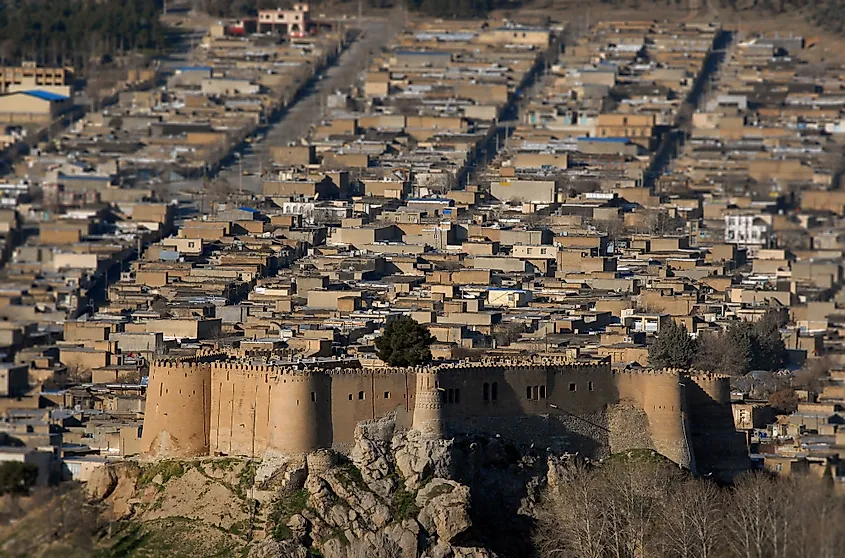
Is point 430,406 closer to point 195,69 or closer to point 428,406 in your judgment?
point 428,406

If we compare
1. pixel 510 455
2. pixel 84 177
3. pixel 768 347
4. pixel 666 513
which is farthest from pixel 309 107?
pixel 666 513

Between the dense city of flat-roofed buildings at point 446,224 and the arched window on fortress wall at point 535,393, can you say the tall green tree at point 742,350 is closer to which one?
the dense city of flat-roofed buildings at point 446,224

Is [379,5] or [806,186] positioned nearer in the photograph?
[806,186]

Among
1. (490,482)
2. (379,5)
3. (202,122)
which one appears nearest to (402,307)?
(490,482)

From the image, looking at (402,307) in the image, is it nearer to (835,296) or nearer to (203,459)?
(835,296)

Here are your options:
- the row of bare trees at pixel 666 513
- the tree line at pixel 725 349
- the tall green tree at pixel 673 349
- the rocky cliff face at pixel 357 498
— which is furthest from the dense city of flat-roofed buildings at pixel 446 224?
the row of bare trees at pixel 666 513

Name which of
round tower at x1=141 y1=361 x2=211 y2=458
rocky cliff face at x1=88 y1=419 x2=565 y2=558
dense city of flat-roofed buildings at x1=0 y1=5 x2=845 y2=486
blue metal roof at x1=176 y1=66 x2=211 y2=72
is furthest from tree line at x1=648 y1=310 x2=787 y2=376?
blue metal roof at x1=176 y1=66 x2=211 y2=72
